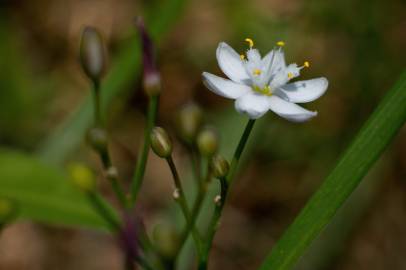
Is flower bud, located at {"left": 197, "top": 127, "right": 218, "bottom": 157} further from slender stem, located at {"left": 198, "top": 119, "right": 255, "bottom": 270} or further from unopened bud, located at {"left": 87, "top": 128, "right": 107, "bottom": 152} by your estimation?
unopened bud, located at {"left": 87, "top": 128, "right": 107, "bottom": 152}

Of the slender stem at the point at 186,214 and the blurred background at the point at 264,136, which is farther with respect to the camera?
the blurred background at the point at 264,136

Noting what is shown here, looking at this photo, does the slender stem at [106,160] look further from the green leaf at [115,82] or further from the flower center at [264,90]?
the green leaf at [115,82]

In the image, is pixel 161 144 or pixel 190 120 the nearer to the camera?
pixel 161 144

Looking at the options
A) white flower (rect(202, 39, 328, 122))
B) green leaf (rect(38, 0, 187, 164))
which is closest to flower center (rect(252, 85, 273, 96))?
white flower (rect(202, 39, 328, 122))

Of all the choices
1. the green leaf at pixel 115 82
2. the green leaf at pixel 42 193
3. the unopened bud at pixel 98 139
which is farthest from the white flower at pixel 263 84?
the green leaf at pixel 115 82

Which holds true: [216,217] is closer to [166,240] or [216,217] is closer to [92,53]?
[166,240]

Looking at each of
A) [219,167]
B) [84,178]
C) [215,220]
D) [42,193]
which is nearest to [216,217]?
[215,220]

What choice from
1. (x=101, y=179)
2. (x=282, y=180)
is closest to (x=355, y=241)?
(x=282, y=180)

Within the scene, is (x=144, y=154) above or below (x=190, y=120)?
below
